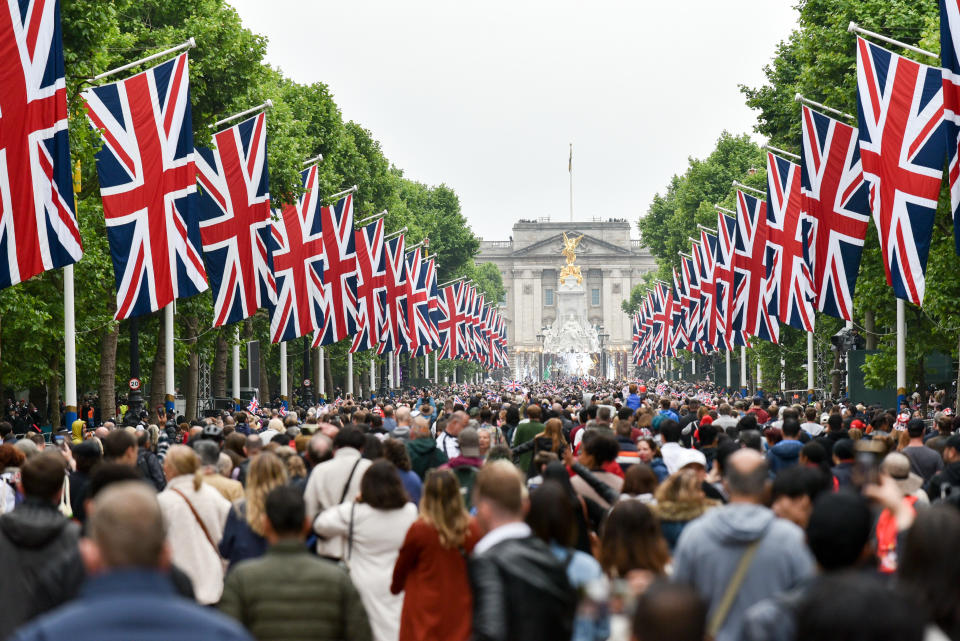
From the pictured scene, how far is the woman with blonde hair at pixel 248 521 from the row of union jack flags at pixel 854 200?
1058 centimetres

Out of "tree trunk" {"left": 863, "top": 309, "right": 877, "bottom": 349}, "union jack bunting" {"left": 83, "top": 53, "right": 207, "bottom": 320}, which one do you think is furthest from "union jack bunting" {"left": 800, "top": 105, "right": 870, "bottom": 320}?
"tree trunk" {"left": 863, "top": 309, "right": 877, "bottom": 349}

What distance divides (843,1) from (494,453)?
27.3 m

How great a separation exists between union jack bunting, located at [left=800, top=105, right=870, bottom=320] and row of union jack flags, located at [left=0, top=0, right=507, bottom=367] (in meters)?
9.42

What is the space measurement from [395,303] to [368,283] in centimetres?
498

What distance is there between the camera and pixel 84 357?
129 feet

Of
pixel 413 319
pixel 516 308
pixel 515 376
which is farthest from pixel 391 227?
pixel 516 308

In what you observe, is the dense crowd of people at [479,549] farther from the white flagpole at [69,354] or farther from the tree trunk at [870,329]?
the tree trunk at [870,329]

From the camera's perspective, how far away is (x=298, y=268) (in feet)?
104

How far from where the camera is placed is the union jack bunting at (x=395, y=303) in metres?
44.5

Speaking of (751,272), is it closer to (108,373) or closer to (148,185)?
(108,373)

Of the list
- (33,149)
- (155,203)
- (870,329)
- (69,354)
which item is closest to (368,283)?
(870,329)

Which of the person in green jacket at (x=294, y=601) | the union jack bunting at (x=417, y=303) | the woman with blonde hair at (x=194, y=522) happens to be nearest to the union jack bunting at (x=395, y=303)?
the union jack bunting at (x=417, y=303)

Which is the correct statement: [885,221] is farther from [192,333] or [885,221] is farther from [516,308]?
[516,308]

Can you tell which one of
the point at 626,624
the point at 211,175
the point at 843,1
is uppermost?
the point at 843,1
